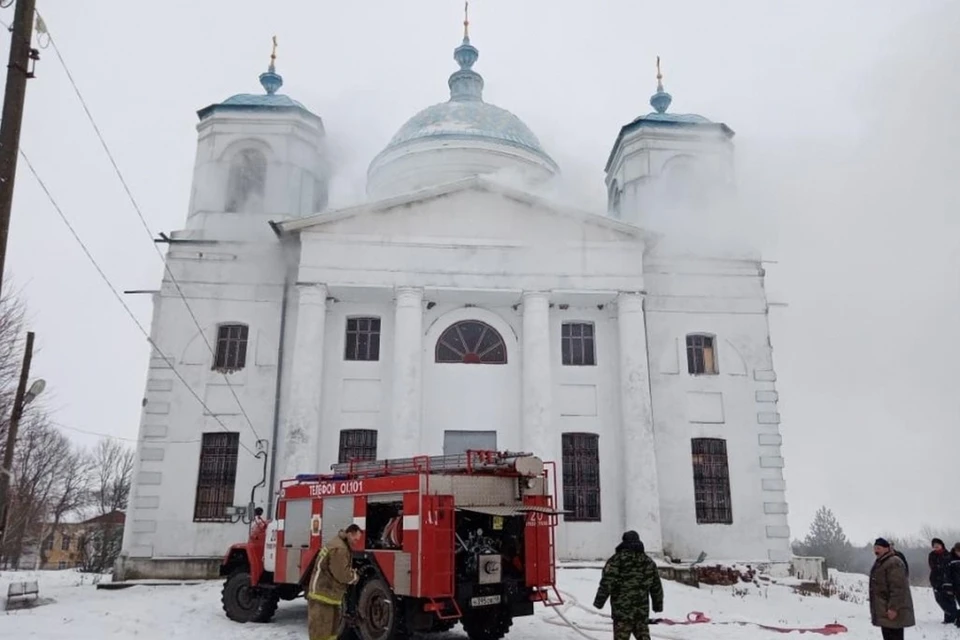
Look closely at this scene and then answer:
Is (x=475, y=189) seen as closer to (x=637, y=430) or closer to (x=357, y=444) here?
(x=357, y=444)

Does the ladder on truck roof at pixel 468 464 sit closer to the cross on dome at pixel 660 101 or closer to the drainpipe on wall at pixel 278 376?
the drainpipe on wall at pixel 278 376

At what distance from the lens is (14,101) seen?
29.5 feet

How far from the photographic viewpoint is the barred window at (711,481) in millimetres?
20922

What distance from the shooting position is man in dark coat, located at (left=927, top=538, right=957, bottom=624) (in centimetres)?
1280

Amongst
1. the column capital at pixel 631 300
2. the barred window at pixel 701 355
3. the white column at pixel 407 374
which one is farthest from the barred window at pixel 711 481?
the white column at pixel 407 374

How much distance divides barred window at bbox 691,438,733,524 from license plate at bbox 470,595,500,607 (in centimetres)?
1227

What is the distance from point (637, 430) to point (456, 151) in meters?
12.9

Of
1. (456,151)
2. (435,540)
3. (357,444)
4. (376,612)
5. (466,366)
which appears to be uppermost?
(456,151)

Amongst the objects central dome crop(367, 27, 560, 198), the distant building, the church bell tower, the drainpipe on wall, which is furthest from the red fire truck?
the distant building

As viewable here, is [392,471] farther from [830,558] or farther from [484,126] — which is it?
[830,558]

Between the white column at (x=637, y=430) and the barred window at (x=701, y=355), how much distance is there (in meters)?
1.78

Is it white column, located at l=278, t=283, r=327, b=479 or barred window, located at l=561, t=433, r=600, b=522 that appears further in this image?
barred window, located at l=561, t=433, r=600, b=522

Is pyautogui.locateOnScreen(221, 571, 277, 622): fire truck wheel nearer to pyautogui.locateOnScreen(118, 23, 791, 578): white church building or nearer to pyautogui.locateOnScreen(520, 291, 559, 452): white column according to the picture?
pyautogui.locateOnScreen(118, 23, 791, 578): white church building

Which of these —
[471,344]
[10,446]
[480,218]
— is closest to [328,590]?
[10,446]
